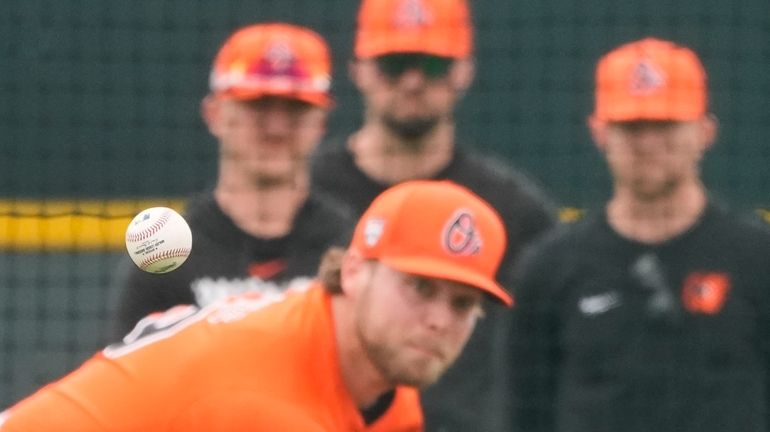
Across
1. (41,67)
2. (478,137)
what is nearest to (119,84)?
(41,67)

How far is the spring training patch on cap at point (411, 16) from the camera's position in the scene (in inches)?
182

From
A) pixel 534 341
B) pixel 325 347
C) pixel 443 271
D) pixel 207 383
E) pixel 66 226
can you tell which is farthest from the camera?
pixel 66 226

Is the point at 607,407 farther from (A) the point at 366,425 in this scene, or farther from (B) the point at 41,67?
(B) the point at 41,67

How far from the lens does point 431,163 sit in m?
4.40

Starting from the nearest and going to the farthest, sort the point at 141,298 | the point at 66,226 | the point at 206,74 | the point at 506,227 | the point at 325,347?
1. the point at 325,347
2. the point at 141,298
3. the point at 506,227
4. the point at 206,74
5. the point at 66,226

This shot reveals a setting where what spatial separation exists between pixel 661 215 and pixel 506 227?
0.42m

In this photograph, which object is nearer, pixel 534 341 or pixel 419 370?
pixel 419 370

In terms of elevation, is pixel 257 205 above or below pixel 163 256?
below

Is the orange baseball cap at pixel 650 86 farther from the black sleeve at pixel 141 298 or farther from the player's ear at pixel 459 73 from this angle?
the black sleeve at pixel 141 298

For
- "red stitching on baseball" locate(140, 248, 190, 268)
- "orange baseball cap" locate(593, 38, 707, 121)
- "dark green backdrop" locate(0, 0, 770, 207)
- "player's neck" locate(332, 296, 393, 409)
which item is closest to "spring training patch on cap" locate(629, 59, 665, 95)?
"orange baseball cap" locate(593, 38, 707, 121)

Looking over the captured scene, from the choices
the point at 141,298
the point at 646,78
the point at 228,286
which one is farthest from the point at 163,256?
the point at 646,78

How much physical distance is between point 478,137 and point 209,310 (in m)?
3.95

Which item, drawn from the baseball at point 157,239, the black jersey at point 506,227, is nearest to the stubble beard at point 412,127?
Result: the black jersey at point 506,227

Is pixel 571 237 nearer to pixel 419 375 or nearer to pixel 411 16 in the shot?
pixel 411 16
